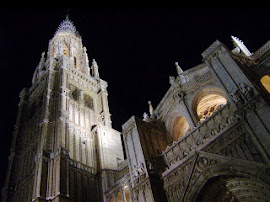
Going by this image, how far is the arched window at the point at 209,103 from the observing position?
71.5 ft

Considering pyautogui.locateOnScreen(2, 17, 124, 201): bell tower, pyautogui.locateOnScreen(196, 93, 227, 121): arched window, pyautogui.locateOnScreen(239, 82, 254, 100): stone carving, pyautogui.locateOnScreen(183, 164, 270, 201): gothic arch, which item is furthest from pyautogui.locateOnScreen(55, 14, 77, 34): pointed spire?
pyautogui.locateOnScreen(183, 164, 270, 201): gothic arch

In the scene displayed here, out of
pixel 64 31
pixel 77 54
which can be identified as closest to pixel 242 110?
pixel 77 54

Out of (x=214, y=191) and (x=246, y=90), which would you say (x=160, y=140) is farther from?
(x=246, y=90)

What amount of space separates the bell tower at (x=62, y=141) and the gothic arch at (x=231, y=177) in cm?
1217

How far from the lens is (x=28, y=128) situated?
34375 millimetres

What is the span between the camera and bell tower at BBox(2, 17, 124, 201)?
79.3 ft

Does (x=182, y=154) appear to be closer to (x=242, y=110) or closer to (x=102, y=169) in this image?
(x=242, y=110)

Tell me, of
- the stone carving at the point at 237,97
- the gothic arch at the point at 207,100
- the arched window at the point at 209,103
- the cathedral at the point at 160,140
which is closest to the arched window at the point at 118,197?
the cathedral at the point at 160,140

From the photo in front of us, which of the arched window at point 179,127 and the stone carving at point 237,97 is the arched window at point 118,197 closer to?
the arched window at point 179,127

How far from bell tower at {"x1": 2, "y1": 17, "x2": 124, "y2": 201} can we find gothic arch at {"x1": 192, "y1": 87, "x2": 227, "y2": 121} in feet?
40.6

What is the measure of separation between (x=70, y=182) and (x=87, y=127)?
9.32 metres

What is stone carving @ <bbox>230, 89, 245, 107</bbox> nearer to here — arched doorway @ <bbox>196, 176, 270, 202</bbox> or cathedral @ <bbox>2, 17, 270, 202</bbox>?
cathedral @ <bbox>2, 17, 270, 202</bbox>

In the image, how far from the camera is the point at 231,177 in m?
14.3

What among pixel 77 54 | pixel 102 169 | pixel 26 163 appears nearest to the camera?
pixel 102 169
